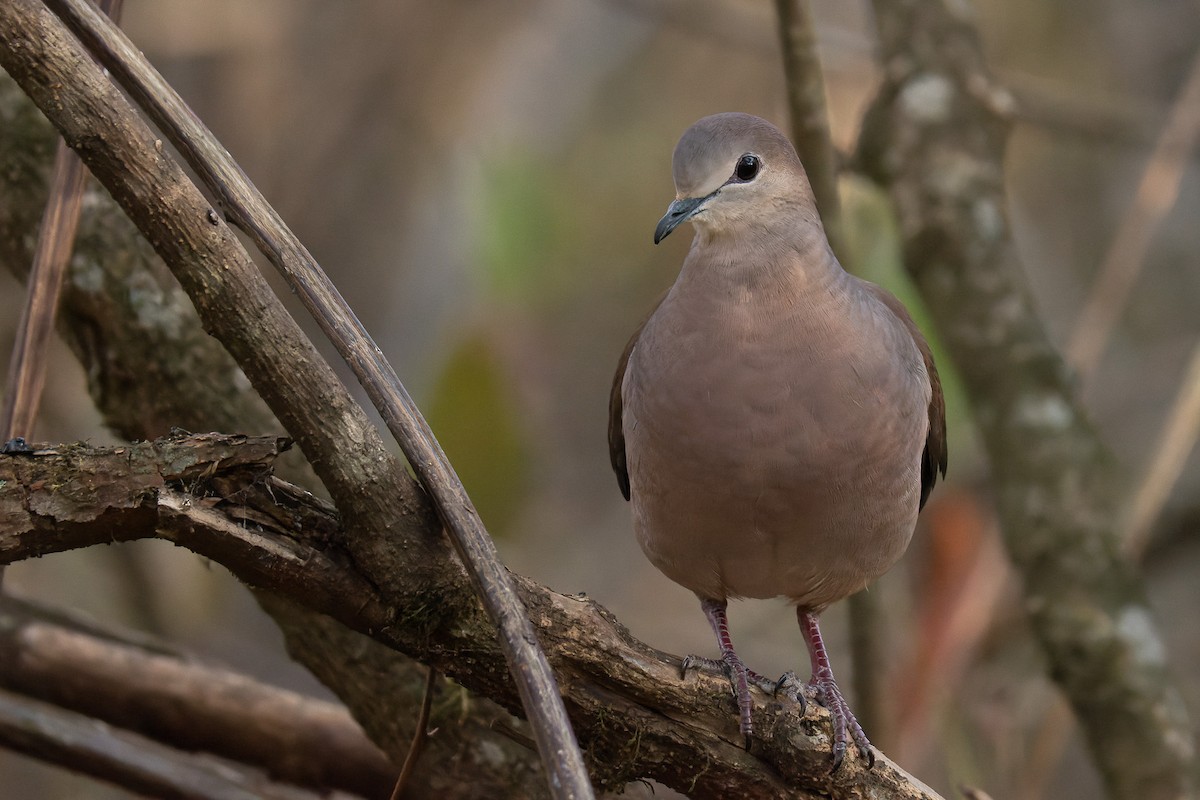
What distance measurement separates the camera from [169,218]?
76.0 inches

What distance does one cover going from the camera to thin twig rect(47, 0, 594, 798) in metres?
1.85

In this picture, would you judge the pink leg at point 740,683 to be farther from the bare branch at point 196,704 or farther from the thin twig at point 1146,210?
the thin twig at point 1146,210

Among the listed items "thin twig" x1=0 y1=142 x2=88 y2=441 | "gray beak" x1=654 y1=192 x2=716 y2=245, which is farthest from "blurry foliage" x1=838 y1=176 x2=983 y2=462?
"thin twig" x1=0 y1=142 x2=88 y2=441

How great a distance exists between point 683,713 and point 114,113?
4.75ft

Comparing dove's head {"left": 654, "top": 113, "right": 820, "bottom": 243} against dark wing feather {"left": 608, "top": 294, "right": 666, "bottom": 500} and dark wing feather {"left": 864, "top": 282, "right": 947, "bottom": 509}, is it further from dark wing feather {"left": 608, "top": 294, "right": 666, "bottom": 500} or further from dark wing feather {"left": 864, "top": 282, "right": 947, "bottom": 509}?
dark wing feather {"left": 864, "top": 282, "right": 947, "bottom": 509}

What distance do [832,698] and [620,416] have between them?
925 millimetres

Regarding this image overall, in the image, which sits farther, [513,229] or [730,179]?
[513,229]

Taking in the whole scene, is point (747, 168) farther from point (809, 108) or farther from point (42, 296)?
point (42, 296)

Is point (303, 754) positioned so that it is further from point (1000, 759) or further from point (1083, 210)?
point (1083, 210)

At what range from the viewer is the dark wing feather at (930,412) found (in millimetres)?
3305

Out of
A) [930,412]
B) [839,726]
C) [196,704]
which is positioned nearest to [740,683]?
[839,726]

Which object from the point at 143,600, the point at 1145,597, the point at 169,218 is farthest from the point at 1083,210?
the point at 169,218

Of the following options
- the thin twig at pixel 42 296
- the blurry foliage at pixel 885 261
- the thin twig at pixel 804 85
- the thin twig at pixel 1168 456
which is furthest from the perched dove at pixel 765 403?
the thin twig at pixel 1168 456

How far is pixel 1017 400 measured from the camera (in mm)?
4172
